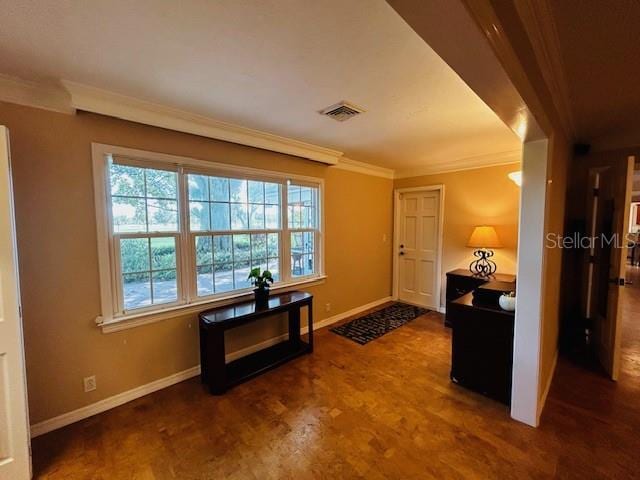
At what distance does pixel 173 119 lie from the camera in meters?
2.33

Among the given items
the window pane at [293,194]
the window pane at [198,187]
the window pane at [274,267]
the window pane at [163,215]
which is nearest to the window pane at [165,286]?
the window pane at [163,215]

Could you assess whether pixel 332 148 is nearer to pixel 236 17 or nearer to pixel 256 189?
pixel 256 189

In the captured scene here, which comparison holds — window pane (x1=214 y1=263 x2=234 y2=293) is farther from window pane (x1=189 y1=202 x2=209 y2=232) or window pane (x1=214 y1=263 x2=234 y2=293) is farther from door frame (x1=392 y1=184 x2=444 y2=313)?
door frame (x1=392 y1=184 x2=444 y2=313)

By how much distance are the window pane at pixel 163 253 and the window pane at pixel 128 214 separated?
15 cm

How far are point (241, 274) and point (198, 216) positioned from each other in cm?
76

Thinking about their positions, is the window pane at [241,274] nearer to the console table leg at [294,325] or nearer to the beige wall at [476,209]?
the console table leg at [294,325]

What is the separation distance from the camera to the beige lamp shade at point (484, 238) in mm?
3609

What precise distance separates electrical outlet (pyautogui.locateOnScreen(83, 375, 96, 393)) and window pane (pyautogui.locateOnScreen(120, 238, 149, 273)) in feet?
2.68

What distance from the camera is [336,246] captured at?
158 inches

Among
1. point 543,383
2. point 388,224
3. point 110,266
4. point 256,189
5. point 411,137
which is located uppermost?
point 411,137

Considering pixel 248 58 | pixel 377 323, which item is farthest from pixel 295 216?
pixel 248 58

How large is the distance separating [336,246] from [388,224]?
51.4 inches

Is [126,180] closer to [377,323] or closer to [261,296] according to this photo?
[261,296]

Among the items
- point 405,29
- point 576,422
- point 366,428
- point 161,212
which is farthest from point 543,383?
point 161,212
